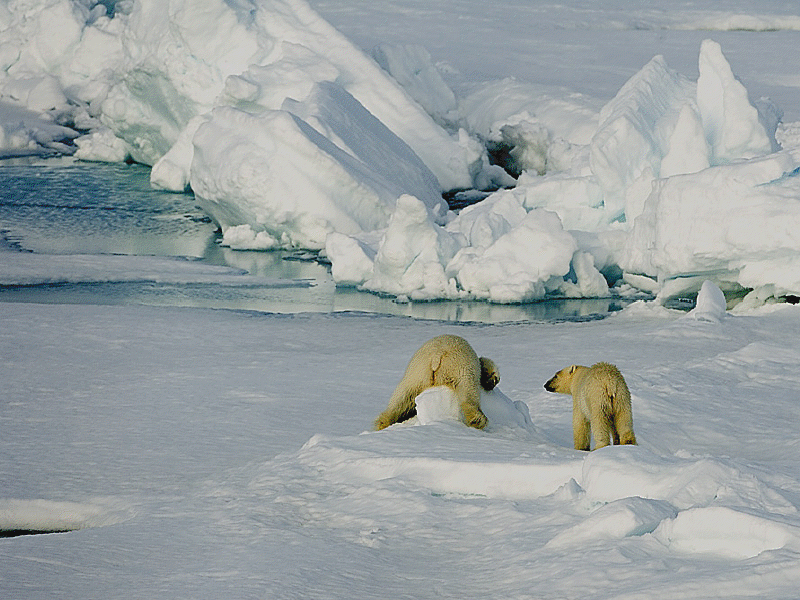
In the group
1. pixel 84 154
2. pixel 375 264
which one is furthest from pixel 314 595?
pixel 84 154

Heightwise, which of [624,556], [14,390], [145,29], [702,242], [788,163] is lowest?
[14,390]

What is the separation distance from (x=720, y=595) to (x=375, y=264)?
7329 millimetres

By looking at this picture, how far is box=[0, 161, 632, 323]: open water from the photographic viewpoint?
8977 millimetres

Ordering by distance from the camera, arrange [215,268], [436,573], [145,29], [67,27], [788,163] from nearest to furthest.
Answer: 1. [436,573]
2. [788,163]
3. [215,268]
4. [145,29]
5. [67,27]

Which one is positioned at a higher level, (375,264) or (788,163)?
(788,163)

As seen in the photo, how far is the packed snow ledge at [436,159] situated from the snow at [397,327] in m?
0.03

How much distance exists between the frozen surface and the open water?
1.77 meters

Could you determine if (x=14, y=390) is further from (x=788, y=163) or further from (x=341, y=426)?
(x=788, y=163)

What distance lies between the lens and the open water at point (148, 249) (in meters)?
8.98

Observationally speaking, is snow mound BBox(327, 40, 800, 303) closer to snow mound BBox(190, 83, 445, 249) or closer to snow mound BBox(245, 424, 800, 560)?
snow mound BBox(190, 83, 445, 249)

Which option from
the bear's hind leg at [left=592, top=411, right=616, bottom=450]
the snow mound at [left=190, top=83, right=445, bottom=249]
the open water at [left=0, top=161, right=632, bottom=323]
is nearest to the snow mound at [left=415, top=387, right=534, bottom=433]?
the bear's hind leg at [left=592, top=411, right=616, bottom=450]

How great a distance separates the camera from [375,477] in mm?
3621

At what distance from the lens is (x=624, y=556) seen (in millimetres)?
2648

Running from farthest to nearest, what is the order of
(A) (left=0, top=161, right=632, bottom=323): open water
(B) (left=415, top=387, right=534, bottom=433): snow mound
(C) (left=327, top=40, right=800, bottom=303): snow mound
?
(A) (left=0, top=161, right=632, bottom=323): open water, (C) (left=327, top=40, right=800, bottom=303): snow mound, (B) (left=415, top=387, right=534, bottom=433): snow mound
